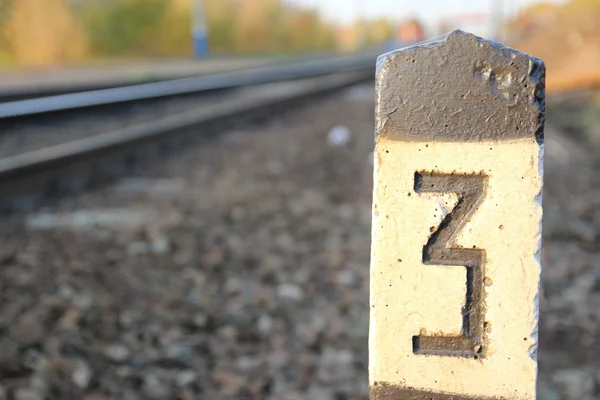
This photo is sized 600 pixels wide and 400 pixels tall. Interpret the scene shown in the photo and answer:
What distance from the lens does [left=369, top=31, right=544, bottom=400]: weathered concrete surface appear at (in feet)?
4.64

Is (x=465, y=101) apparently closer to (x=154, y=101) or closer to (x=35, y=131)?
(x=35, y=131)

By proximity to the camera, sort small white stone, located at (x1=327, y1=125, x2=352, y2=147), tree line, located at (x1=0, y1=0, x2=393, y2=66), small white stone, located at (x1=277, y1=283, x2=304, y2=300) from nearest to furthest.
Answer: small white stone, located at (x1=277, y1=283, x2=304, y2=300) < small white stone, located at (x1=327, y1=125, x2=352, y2=147) < tree line, located at (x1=0, y1=0, x2=393, y2=66)

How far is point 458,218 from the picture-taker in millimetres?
1457

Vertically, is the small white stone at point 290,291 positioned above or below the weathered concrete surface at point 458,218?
below

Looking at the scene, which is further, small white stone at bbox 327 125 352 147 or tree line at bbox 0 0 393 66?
tree line at bbox 0 0 393 66

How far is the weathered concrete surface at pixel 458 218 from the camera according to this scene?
1.41 meters

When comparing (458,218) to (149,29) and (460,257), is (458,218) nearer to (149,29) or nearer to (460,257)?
(460,257)

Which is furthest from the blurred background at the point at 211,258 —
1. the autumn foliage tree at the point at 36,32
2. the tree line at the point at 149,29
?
the tree line at the point at 149,29

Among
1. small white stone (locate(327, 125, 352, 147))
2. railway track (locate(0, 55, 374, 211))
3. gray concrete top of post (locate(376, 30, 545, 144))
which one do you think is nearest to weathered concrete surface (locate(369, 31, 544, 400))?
gray concrete top of post (locate(376, 30, 545, 144))

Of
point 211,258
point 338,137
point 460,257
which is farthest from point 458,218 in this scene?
point 338,137

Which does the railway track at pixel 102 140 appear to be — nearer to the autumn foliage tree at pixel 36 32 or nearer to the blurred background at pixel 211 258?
the blurred background at pixel 211 258

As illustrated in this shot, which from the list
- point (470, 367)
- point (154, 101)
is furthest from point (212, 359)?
point (154, 101)

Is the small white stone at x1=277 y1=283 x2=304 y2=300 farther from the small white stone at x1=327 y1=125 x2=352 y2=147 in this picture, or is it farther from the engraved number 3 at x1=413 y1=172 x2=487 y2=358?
the small white stone at x1=327 y1=125 x2=352 y2=147

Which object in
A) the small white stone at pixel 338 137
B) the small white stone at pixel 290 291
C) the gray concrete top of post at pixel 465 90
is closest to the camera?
the gray concrete top of post at pixel 465 90
